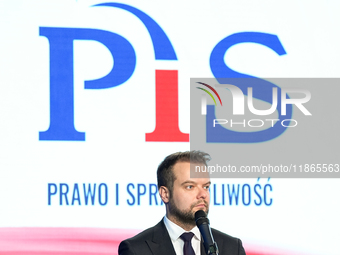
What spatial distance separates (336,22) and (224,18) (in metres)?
0.89

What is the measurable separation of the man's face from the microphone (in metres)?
0.21

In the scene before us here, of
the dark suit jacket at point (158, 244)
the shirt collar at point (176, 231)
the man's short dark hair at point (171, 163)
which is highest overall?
the man's short dark hair at point (171, 163)

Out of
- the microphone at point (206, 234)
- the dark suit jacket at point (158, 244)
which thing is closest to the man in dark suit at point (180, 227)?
the dark suit jacket at point (158, 244)

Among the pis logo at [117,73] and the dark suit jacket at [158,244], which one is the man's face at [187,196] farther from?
the pis logo at [117,73]

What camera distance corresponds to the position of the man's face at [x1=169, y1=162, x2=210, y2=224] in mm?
2725

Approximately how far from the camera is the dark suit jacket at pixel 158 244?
2.71 m

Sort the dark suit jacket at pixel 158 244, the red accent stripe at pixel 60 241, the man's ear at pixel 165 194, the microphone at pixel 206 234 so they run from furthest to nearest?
the red accent stripe at pixel 60 241 < the man's ear at pixel 165 194 < the dark suit jacket at pixel 158 244 < the microphone at pixel 206 234

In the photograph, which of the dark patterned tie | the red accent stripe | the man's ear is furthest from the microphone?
the red accent stripe

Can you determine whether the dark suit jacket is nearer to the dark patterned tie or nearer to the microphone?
the dark patterned tie

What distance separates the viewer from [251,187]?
3.88 metres

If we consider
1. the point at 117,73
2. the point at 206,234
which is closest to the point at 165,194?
the point at 206,234

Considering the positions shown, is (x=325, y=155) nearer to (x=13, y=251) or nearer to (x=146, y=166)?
(x=146, y=166)

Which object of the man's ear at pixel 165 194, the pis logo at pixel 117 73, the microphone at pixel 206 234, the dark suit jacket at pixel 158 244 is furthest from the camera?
the pis logo at pixel 117 73

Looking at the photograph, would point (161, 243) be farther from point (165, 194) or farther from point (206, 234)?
point (206, 234)
